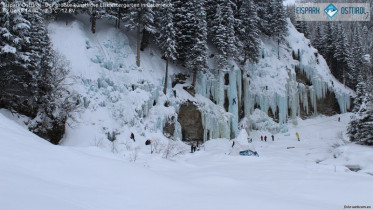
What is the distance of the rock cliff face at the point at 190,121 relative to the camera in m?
24.3

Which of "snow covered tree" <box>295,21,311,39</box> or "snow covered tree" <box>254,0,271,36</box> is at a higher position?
"snow covered tree" <box>295,21,311,39</box>

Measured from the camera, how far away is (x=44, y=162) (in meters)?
4.66

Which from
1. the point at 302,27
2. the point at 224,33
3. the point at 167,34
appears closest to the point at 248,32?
the point at 224,33

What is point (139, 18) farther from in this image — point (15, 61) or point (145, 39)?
point (15, 61)

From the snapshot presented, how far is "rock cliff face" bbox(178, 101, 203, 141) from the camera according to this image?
2430 centimetres

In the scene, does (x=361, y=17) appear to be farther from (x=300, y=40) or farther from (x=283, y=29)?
(x=283, y=29)

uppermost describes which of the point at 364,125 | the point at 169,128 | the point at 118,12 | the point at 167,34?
the point at 118,12

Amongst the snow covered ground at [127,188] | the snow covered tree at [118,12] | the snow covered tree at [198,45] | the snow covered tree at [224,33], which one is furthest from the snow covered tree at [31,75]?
the snow covered tree at [224,33]

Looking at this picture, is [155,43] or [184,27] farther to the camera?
[155,43]

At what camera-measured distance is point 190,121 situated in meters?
24.7

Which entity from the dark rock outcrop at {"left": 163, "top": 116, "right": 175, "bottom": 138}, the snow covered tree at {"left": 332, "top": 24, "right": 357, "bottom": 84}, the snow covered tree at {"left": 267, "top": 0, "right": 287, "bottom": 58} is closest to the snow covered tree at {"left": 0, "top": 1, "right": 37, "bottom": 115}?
the dark rock outcrop at {"left": 163, "top": 116, "right": 175, "bottom": 138}

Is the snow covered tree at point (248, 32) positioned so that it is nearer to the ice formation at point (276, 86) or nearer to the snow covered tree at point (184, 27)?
the ice formation at point (276, 86)

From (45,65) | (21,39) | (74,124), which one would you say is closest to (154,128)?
(74,124)

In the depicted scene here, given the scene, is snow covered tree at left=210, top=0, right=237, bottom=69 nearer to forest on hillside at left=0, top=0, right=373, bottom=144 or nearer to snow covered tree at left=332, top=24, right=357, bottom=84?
forest on hillside at left=0, top=0, right=373, bottom=144
